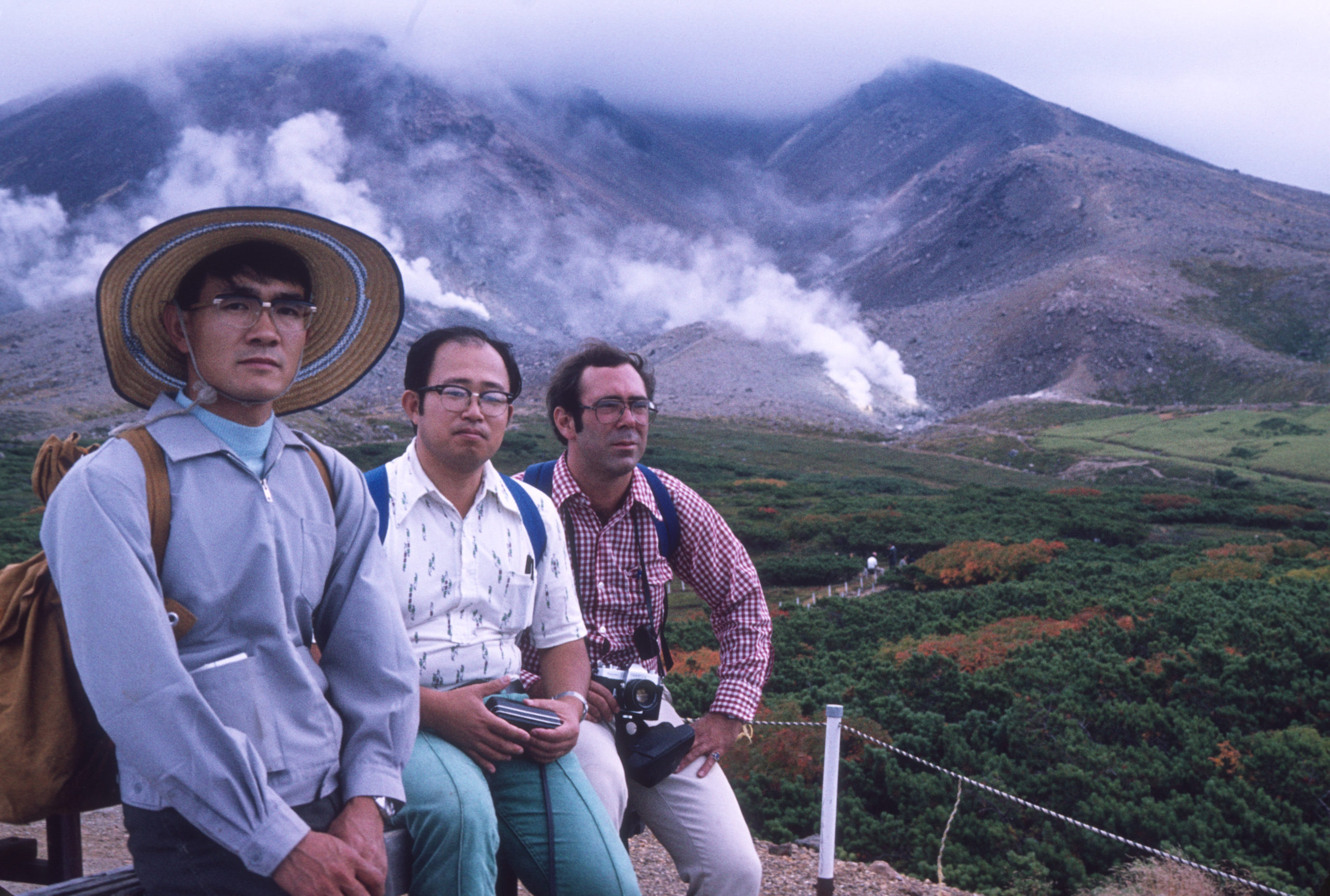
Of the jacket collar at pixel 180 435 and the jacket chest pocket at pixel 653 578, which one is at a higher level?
the jacket collar at pixel 180 435

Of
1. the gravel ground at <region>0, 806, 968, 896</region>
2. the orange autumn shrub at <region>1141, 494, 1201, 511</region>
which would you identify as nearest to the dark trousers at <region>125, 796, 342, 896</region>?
the gravel ground at <region>0, 806, 968, 896</region>

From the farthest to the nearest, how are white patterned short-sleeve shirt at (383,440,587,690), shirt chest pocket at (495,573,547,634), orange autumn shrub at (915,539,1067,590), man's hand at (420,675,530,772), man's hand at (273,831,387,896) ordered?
orange autumn shrub at (915,539,1067,590) < shirt chest pocket at (495,573,547,634) < white patterned short-sleeve shirt at (383,440,587,690) < man's hand at (420,675,530,772) < man's hand at (273,831,387,896)

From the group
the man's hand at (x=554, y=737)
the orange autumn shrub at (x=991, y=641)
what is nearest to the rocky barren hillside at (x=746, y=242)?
the orange autumn shrub at (x=991, y=641)

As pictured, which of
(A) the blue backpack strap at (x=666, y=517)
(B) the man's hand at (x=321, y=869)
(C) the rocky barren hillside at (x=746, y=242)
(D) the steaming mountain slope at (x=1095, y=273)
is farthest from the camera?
(C) the rocky barren hillside at (x=746, y=242)

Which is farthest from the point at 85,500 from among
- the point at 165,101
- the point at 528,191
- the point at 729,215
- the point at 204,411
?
the point at 729,215

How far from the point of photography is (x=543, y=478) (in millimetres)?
3803

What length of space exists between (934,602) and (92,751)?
14.7 meters

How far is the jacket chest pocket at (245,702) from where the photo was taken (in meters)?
2.09

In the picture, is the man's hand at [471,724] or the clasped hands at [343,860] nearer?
the clasped hands at [343,860]

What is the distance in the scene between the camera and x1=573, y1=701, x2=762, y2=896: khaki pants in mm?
3135

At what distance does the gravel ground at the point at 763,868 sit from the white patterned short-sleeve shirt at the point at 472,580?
2148mm

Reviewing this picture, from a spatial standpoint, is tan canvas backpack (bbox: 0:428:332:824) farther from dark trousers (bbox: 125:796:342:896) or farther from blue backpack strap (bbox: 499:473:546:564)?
blue backpack strap (bbox: 499:473:546:564)

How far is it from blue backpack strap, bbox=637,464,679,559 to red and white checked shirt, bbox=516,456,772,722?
0.07ft

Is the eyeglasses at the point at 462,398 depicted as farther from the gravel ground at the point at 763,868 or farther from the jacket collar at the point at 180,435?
the gravel ground at the point at 763,868
